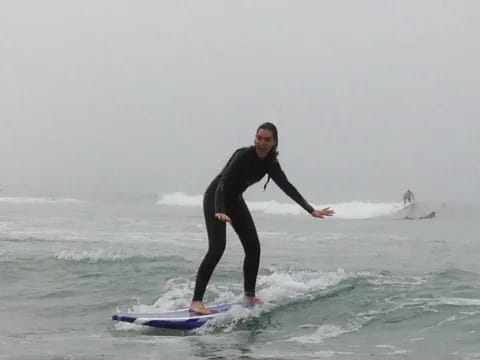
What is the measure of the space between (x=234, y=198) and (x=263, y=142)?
0.75 metres

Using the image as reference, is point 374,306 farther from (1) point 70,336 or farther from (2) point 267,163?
(1) point 70,336

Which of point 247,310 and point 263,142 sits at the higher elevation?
point 263,142

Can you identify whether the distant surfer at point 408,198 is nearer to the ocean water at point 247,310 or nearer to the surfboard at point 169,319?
the ocean water at point 247,310

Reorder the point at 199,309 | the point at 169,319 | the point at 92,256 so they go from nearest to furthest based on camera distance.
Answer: the point at 169,319 < the point at 199,309 < the point at 92,256

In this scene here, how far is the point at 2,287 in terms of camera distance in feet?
30.8

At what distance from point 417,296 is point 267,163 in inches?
103

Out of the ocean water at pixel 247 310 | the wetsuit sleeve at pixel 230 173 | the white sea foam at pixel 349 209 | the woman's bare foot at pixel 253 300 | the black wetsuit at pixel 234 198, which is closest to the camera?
the ocean water at pixel 247 310

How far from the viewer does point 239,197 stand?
7.22 m

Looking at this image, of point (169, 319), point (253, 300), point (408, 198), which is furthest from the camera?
point (408, 198)

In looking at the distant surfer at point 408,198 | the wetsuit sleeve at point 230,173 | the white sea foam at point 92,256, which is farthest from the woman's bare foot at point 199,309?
the distant surfer at point 408,198

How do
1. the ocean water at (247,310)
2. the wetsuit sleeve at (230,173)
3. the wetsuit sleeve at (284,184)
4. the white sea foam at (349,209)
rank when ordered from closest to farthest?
the ocean water at (247,310)
the wetsuit sleeve at (230,173)
the wetsuit sleeve at (284,184)
the white sea foam at (349,209)

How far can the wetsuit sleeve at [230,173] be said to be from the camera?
6.83 m

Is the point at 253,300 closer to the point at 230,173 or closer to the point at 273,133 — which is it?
the point at 230,173

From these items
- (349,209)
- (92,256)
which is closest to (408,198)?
(349,209)
